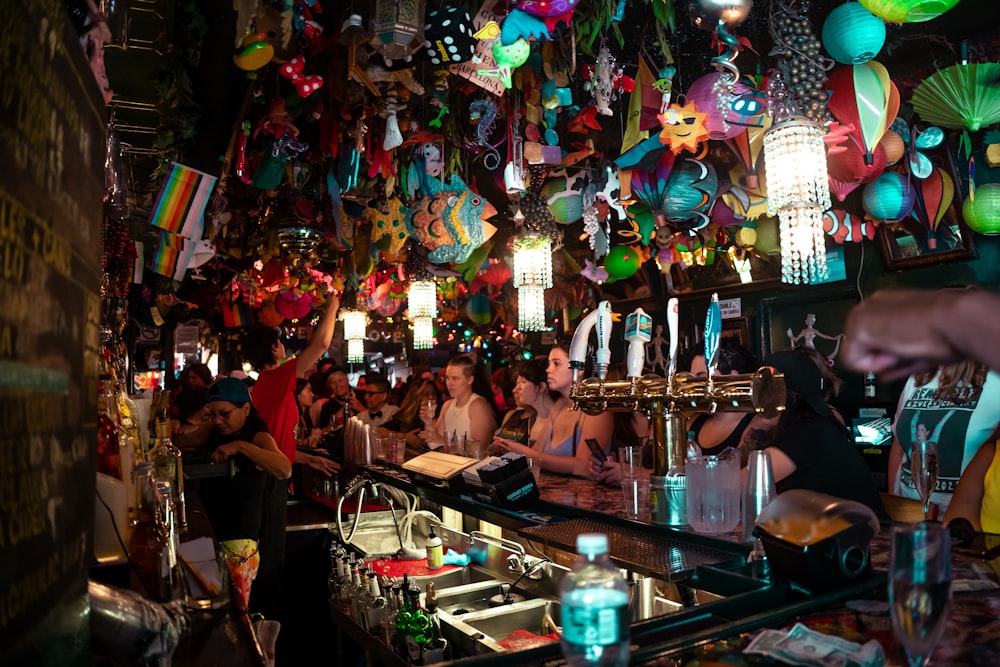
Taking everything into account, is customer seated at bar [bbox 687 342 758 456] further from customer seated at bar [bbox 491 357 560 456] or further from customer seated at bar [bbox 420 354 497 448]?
customer seated at bar [bbox 420 354 497 448]

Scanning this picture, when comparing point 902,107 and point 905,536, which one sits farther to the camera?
point 902,107

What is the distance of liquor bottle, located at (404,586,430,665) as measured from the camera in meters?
2.29

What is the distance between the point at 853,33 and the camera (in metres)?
2.81

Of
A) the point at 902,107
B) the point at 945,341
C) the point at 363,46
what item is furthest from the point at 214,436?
the point at 902,107

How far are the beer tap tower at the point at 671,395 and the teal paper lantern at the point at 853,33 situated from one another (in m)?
1.58

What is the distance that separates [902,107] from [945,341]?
4096mm

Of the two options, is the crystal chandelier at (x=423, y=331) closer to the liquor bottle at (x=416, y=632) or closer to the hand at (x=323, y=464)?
the hand at (x=323, y=464)

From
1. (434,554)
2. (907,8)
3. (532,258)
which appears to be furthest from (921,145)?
(434,554)

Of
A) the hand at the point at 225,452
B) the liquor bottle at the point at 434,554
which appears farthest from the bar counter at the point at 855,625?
the hand at the point at 225,452

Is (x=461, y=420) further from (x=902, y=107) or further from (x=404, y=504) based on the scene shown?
(x=902, y=107)

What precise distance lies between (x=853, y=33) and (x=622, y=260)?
10.3 ft

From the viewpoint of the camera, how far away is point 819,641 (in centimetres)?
114

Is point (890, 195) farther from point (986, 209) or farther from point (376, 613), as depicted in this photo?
point (376, 613)

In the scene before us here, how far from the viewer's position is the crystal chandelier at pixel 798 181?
294 cm
